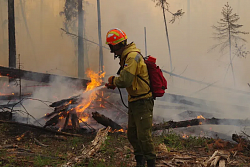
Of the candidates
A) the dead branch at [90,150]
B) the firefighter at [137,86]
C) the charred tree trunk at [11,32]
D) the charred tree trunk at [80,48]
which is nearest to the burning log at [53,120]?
the dead branch at [90,150]

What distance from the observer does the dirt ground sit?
4527 millimetres

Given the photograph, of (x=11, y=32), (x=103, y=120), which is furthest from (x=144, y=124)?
(x=11, y=32)

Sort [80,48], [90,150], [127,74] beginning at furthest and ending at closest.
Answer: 1. [80,48]
2. [90,150]
3. [127,74]

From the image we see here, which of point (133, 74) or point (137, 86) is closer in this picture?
point (133, 74)

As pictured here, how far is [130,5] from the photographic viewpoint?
14.7 metres

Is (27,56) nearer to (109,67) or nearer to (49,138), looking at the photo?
(109,67)

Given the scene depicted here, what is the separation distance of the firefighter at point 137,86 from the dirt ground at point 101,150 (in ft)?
2.59

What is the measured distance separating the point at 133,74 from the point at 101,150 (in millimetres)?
2130

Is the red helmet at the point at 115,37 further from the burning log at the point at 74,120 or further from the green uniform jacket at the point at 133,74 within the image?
the burning log at the point at 74,120

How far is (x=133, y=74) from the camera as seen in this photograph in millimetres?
3814

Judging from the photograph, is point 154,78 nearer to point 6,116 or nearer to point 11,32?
point 6,116

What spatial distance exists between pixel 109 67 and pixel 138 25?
10.1 ft

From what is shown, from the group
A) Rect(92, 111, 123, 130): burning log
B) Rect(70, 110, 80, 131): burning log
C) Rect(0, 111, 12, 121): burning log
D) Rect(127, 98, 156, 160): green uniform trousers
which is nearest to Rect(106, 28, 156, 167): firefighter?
Rect(127, 98, 156, 160): green uniform trousers

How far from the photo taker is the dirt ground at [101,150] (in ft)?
14.9
